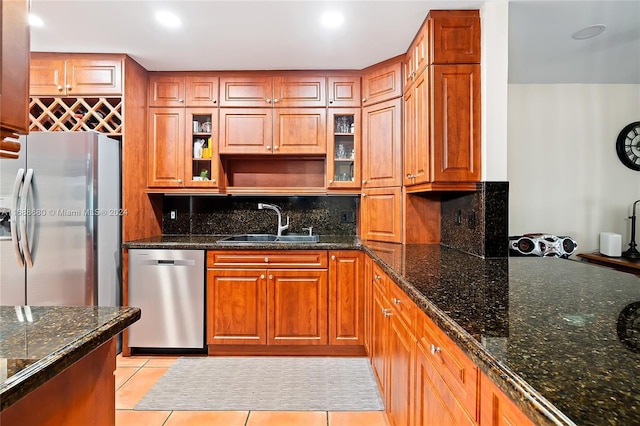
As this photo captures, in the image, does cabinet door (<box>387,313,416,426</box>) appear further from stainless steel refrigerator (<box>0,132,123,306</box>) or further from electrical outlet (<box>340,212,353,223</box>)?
stainless steel refrigerator (<box>0,132,123,306</box>)

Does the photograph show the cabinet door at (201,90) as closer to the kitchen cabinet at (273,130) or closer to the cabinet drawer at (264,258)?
the kitchen cabinet at (273,130)

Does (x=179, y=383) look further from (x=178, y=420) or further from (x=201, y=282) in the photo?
(x=201, y=282)

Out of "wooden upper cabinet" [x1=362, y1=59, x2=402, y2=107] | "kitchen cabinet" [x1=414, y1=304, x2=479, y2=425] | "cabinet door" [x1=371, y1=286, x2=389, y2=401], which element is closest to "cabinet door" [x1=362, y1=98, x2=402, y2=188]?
"wooden upper cabinet" [x1=362, y1=59, x2=402, y2=107]

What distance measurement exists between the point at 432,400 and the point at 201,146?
8.86ft

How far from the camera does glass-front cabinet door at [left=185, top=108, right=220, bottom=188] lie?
2984 mm

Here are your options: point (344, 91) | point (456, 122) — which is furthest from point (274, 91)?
point (456, 122)

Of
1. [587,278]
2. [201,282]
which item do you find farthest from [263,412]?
[587,278]

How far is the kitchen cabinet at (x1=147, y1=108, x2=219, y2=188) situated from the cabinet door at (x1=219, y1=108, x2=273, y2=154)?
84mm

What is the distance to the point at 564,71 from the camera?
299 cm

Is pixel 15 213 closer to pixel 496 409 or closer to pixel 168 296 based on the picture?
pixel 168 296

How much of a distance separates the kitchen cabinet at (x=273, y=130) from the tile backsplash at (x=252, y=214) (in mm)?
538

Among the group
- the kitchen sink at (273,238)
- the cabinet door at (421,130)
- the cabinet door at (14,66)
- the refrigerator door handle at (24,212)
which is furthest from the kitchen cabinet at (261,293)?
the cabinet door at (14,66)

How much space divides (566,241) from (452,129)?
4.96 ft

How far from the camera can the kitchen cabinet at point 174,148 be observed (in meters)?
2.98
